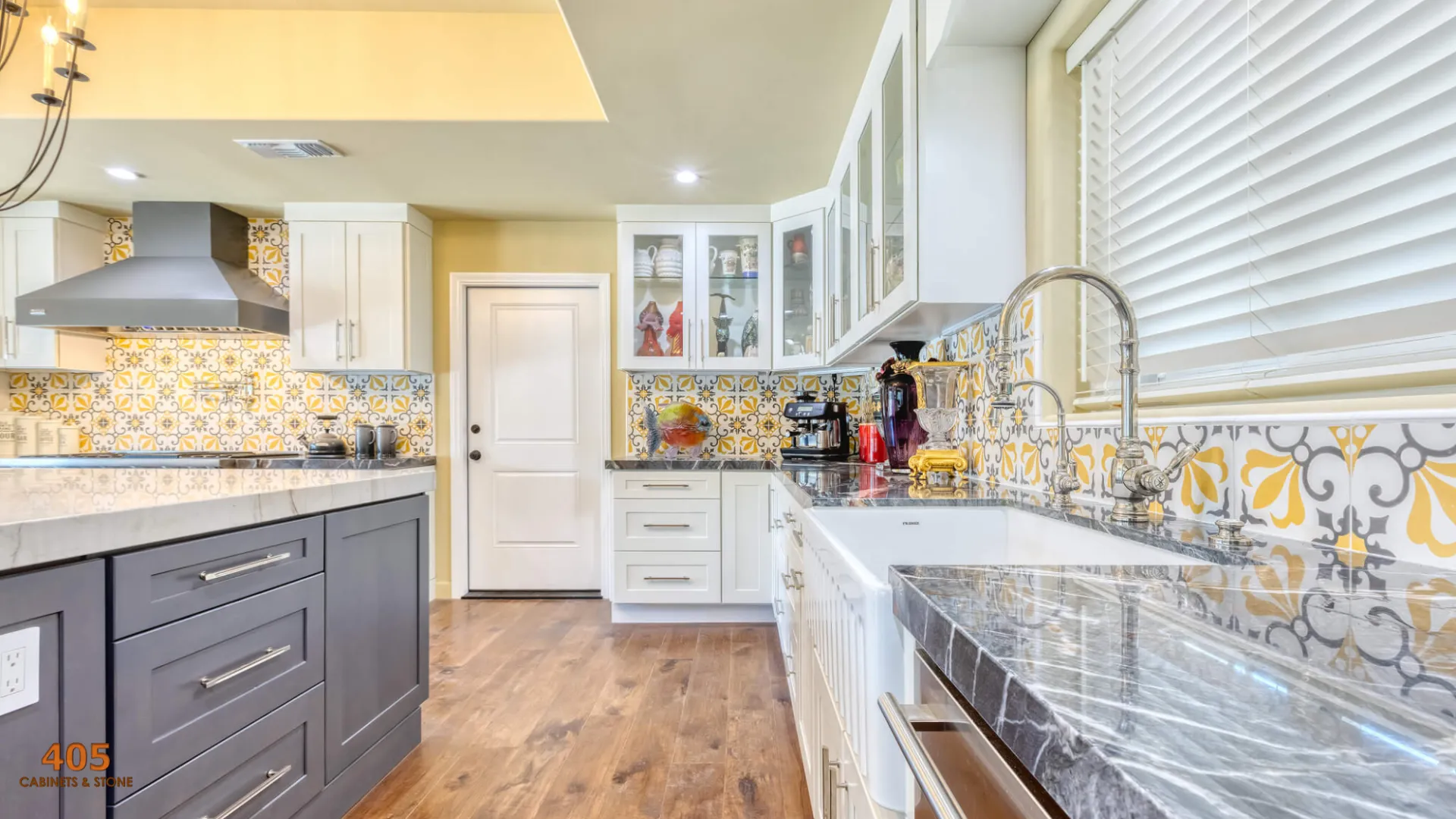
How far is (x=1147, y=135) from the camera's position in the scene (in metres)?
1.26

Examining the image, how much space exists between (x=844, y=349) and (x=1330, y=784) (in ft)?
7.97

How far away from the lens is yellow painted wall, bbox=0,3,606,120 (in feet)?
8.20

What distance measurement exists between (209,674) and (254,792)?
303 millimetres

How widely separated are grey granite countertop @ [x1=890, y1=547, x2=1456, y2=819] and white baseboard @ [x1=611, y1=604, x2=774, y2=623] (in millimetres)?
2725

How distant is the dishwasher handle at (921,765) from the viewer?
1.57ft

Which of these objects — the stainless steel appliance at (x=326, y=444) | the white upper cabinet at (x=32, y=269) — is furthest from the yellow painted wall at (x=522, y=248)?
the white upper cabinet at (x=32, y=269)

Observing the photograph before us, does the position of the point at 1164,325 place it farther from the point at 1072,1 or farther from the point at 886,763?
the point at 886,763

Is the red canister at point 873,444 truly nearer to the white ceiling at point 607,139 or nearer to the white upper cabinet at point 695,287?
the white upper cabinet at point 695,287

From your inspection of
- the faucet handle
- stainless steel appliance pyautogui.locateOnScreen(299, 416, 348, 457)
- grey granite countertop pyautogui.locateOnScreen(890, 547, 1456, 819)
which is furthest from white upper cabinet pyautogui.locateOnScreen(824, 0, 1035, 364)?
stainless steel appliance pyautogui.locateOnScreen(299, 416, 348, 457)

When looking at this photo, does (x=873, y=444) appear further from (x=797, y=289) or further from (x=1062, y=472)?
(x=1062, y=472)

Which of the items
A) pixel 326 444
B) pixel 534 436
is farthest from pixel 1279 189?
pixel 326 444

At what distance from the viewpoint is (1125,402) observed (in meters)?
1.05

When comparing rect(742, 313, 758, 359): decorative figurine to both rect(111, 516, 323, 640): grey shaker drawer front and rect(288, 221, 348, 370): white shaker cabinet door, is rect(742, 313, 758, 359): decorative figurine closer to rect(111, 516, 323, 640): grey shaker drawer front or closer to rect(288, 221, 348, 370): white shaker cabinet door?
Result: rect(288, 221, 348, 370): white shaker cabinet door

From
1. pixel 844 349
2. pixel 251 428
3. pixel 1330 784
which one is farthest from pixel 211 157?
pixel 1330 784
